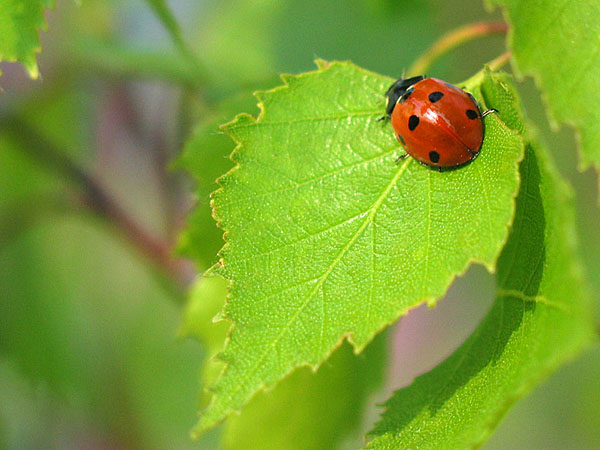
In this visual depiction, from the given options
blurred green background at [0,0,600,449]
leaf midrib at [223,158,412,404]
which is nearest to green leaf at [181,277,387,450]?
blurred green background at [0,0,600,449]

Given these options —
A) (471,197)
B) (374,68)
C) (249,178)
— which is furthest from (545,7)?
(374,68)

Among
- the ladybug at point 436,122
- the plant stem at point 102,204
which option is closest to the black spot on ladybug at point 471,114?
the ladybug at point 436,122

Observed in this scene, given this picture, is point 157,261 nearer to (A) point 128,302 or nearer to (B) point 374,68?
(B) point 374,68

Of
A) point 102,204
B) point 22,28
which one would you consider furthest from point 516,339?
point 102,204

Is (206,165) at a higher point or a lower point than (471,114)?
Result: higher

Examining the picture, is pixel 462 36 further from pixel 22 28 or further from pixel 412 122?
pixel 22 28
